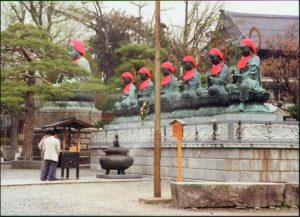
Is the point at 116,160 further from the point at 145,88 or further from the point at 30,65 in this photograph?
the point at 30,65

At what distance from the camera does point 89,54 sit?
138 feet

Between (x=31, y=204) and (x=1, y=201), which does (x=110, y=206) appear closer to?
(x=31, y=204)

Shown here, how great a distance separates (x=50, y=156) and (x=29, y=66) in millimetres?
6512

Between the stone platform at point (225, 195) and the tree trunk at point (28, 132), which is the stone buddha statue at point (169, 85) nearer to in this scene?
the tree trunk at point (28, 132)

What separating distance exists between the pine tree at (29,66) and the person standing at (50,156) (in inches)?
219

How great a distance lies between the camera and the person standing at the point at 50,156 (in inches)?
719

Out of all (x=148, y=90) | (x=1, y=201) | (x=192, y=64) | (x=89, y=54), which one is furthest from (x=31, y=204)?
(x=89, y=54)

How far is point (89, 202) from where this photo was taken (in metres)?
12.7

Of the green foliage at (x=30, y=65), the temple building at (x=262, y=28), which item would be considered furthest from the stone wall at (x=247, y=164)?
the temple building at (x=262, y=28)

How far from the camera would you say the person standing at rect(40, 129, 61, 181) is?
18.2 metres

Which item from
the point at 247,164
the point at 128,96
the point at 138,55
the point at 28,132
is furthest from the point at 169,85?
the point at 138,55

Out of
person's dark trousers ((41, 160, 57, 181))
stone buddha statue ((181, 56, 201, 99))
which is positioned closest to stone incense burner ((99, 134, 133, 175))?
person's dark trousers ((41, 160, 57, 181))

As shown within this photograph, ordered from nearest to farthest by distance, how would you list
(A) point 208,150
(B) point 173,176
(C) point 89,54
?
(A) point 208,150, (B) point 173,176, (C) point 89,54

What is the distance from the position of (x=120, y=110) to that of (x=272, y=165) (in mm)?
10476
